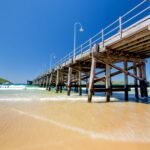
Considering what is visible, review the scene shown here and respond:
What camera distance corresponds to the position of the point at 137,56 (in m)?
11.8

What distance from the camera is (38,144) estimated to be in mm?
2523

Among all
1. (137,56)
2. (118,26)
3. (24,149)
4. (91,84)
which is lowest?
(24,149)

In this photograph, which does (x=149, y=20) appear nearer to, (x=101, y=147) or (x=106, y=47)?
(x=106, y=47)

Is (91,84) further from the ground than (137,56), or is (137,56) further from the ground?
(137,56)

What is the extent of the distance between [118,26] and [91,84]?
3835 mm

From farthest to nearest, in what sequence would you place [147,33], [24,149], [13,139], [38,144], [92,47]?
[92,47], [147,33], [13,139], [38,144], [24,149]

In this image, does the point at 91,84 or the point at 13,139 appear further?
the point at 91,84

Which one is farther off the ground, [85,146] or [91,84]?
[91,84]

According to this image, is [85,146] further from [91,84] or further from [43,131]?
[91,84]

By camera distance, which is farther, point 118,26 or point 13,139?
point 118,26

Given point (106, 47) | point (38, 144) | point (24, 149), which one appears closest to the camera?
point (24, 149)

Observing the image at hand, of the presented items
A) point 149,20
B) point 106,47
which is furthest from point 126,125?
point 106,47

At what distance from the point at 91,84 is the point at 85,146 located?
7.59 meters

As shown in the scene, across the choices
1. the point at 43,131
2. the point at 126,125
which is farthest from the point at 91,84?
the point at 43,131
